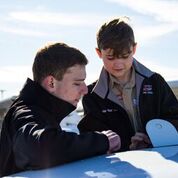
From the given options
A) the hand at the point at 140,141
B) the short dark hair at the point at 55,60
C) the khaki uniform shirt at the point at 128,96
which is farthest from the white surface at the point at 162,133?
the short dark hair at the point at 55,60

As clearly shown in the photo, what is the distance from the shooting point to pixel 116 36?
3107 mm

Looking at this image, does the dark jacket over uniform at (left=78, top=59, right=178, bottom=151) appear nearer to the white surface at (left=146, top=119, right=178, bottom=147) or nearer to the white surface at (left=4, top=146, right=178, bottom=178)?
the white surface at (left=146, top=119, right=178, bottom=147)

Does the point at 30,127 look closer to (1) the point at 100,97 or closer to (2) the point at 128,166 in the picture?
(2) the point at 128,166

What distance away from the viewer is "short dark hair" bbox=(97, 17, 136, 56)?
308cm

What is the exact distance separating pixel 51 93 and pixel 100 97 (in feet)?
2.09

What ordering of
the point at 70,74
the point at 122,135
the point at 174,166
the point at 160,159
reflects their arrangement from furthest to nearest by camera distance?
the point at 122,135 → the point at 70,74 → the point at 160,159 → the point at 174,166

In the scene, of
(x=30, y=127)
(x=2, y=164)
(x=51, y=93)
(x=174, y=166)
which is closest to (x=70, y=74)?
(x=51, y=93)

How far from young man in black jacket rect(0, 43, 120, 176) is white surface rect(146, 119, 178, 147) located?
10.3 inches

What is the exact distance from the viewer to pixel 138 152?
7.68ft

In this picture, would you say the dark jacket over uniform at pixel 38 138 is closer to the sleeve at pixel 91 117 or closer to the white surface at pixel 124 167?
the white surface at pixel 124 167

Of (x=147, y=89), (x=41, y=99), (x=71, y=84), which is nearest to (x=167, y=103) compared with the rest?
(x=147, y=89)

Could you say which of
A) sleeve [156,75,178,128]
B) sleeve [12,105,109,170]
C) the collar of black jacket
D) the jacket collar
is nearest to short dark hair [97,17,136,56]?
the jacket collar

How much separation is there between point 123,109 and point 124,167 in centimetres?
105

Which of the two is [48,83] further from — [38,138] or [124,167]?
[124,167]
